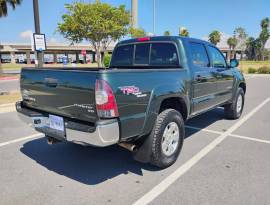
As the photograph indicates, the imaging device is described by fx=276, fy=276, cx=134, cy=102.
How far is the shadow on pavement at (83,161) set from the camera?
399cm

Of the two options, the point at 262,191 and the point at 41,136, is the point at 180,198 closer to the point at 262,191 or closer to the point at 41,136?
the point at 262,191

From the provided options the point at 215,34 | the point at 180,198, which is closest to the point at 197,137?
the point at 180,198

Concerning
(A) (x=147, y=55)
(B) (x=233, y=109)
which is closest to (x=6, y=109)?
(A) (x=147, y=55)

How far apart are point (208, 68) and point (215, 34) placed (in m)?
94.4

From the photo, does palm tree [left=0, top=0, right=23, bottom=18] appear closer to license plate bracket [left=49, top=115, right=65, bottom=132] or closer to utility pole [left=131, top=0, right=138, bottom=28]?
utility pole [left=131, top=0, right=138, bottom=28]

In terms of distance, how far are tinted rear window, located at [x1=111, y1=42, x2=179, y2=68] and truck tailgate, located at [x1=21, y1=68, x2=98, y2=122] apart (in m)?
1.87

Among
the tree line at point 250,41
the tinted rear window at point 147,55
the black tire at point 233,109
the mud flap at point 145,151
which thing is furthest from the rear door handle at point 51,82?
the tree line at point 250,41

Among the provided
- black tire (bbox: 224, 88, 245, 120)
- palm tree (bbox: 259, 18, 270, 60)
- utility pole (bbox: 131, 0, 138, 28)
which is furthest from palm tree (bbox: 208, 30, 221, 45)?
black tire (bbox: 224, 88, 245, 120)

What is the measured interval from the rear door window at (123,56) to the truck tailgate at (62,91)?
187 centimetres

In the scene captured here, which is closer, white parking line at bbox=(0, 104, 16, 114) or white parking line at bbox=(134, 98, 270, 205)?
white parking line at bbox=(134, 98, 270, 205)

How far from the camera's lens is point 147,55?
16.4 feet

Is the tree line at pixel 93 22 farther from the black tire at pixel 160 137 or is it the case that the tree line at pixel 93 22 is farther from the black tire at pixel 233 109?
the black tire at pixel 160 137

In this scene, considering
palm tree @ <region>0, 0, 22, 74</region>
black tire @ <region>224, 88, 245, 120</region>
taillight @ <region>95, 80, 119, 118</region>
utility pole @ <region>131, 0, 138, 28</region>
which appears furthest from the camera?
utility pole @ <region>131, 0, 138, 28</region>

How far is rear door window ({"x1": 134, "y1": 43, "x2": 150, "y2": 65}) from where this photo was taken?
5.01m
